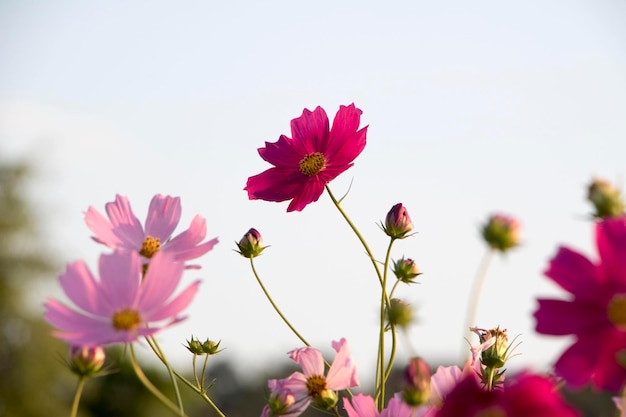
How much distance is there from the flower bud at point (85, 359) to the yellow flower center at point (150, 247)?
0.30ft

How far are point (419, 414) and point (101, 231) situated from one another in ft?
0.91

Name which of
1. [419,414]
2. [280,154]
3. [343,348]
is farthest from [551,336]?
[280,154]

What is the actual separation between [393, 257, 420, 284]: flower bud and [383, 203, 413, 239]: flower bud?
37 mm

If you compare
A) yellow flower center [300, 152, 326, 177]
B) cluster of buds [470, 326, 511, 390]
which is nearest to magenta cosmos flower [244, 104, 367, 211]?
yellow flower center [300, 152, 326, 177]

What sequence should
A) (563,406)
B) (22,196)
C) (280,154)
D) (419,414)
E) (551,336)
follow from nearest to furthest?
(563,406) → (551,336) → (419,414) → (280,154) → (22,196)

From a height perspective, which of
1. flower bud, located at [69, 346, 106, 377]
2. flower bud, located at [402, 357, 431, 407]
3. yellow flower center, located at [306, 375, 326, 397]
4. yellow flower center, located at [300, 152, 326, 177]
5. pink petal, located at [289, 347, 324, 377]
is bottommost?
yellow flower center, located at [306, 375, 326, 397]

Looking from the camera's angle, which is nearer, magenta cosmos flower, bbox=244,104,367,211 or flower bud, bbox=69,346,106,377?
flower bud, bbox=69,346,106,377

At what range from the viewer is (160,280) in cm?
54

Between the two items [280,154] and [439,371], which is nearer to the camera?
Result: [439,371]

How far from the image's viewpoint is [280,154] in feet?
3.34

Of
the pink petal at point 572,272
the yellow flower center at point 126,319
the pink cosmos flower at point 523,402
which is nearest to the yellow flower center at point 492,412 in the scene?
the pink cosmos flower at point 523,402

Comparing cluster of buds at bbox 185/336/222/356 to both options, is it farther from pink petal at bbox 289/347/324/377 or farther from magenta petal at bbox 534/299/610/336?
magenta petal at bbox 534/299/610/336

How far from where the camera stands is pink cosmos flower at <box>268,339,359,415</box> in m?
0.76

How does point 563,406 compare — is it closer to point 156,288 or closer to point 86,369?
point 156,288
